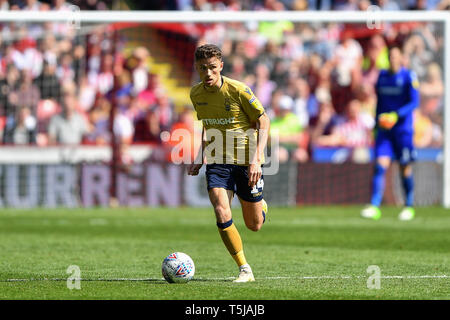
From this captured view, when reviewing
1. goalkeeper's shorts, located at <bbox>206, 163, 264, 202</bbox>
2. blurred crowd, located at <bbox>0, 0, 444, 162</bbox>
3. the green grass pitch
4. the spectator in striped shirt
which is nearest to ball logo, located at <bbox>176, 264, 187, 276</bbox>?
the green grass pitch

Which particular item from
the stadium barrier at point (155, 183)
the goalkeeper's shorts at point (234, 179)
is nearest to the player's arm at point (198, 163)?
the goalkeeper's shorts at point (234, 179)

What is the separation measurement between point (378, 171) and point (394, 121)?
887mm

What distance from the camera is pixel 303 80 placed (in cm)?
2125

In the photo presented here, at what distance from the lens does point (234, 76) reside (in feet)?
68.9

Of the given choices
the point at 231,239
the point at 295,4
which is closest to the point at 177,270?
the point at 231,239

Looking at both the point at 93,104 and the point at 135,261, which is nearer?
the point at 135,261

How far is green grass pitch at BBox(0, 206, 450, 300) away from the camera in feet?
23.9

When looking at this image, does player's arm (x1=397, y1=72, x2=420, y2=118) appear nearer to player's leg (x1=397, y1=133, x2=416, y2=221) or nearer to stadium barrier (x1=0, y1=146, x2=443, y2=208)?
player's leg (x1=397, y1=133, x2=416, y2=221)

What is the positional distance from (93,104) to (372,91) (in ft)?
20.5

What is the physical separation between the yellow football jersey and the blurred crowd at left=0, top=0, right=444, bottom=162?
11.2m

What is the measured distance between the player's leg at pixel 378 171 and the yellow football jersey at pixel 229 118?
766 centimetres

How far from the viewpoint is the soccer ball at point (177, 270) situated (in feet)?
25.6

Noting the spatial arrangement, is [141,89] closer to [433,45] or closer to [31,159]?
[31,159]
